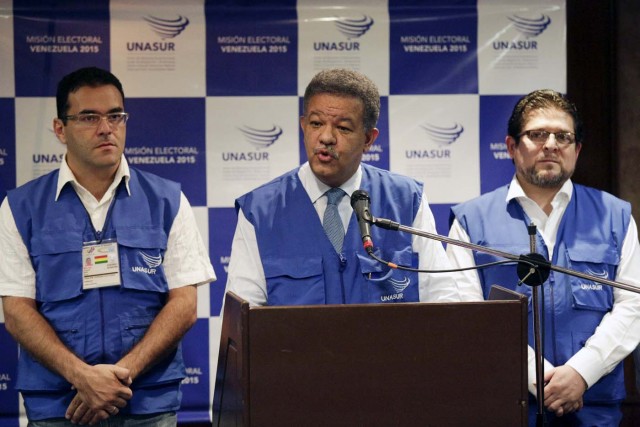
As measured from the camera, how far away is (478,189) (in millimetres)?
3744

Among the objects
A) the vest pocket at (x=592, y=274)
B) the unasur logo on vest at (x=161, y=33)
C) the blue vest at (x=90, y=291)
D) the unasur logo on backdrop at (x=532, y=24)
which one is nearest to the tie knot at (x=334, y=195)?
the blue vest at (x=90, y=291)

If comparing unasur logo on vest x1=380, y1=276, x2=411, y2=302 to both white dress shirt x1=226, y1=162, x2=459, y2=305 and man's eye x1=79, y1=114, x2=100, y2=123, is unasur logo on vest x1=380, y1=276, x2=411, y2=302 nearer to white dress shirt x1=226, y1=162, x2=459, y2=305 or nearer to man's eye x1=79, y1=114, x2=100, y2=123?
white dress shirt x1=226, y1=162, x2=459, y2=305

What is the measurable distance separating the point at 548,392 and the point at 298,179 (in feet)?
3.34

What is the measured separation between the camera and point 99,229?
2854 mm

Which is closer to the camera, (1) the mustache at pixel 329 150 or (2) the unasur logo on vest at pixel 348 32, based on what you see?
(1) the mustache at pixel 329 150

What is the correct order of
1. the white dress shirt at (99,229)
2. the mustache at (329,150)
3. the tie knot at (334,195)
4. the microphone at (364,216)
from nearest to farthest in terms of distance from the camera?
1. the microphone at (364,216)
2. the mustache at (329,150)
3. the tie knot at (334,195)
4. the white dress shirt at (99,229)

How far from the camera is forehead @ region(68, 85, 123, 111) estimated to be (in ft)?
9.62

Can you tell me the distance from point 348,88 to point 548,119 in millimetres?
812

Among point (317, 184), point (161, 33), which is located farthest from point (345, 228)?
point (161, 33)

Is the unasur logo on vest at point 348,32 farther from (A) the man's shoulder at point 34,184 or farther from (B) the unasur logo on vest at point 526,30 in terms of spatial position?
(A) the man's shoulder at point 34,184

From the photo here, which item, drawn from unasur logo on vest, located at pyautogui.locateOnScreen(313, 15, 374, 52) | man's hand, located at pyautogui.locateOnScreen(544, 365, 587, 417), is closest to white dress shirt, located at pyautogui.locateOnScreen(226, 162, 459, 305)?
man's hand, located at pyautogui.locateOnScreen(544, 365, 587, 417)

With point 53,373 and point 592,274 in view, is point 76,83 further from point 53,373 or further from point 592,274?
point 592,274

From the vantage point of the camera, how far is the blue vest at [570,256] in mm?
2830

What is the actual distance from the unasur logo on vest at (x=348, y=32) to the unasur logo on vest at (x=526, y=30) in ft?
1.87
